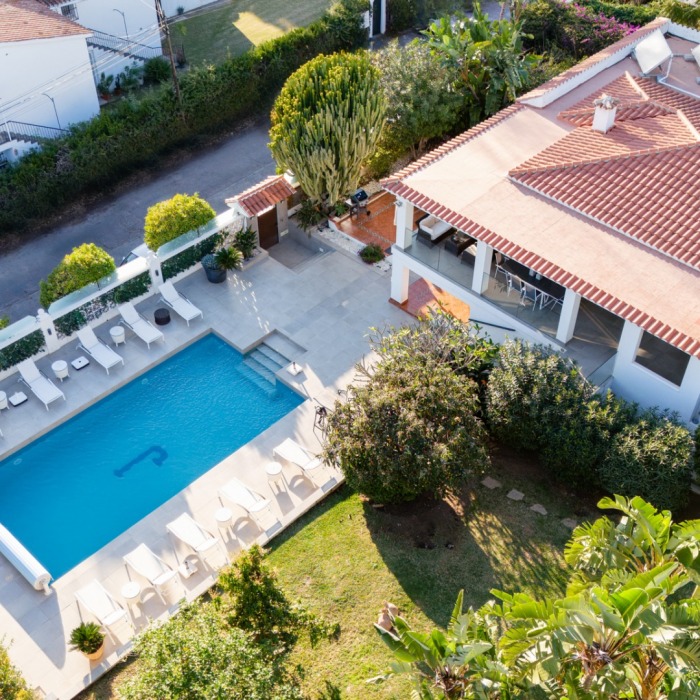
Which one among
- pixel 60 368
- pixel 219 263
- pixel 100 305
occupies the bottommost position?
pixel 60 368

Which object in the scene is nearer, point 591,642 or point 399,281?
point 591,642

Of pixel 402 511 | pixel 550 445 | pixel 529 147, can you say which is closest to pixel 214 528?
pixel 402 511

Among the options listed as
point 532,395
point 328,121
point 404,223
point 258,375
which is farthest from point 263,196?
point 532,395

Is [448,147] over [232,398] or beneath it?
over

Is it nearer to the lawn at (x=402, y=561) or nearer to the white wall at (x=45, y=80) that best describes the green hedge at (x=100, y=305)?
the lawn at (x=402, y=561)

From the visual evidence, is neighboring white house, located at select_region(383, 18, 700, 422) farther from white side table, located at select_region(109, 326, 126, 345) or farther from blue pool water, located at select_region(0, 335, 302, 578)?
white side table, located at select_region(109, 326, 126, 345)

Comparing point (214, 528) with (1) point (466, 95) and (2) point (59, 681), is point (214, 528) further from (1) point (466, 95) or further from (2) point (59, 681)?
(1) point (466, 95)

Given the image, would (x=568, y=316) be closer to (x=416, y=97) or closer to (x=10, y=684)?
(x=416, y=97)
